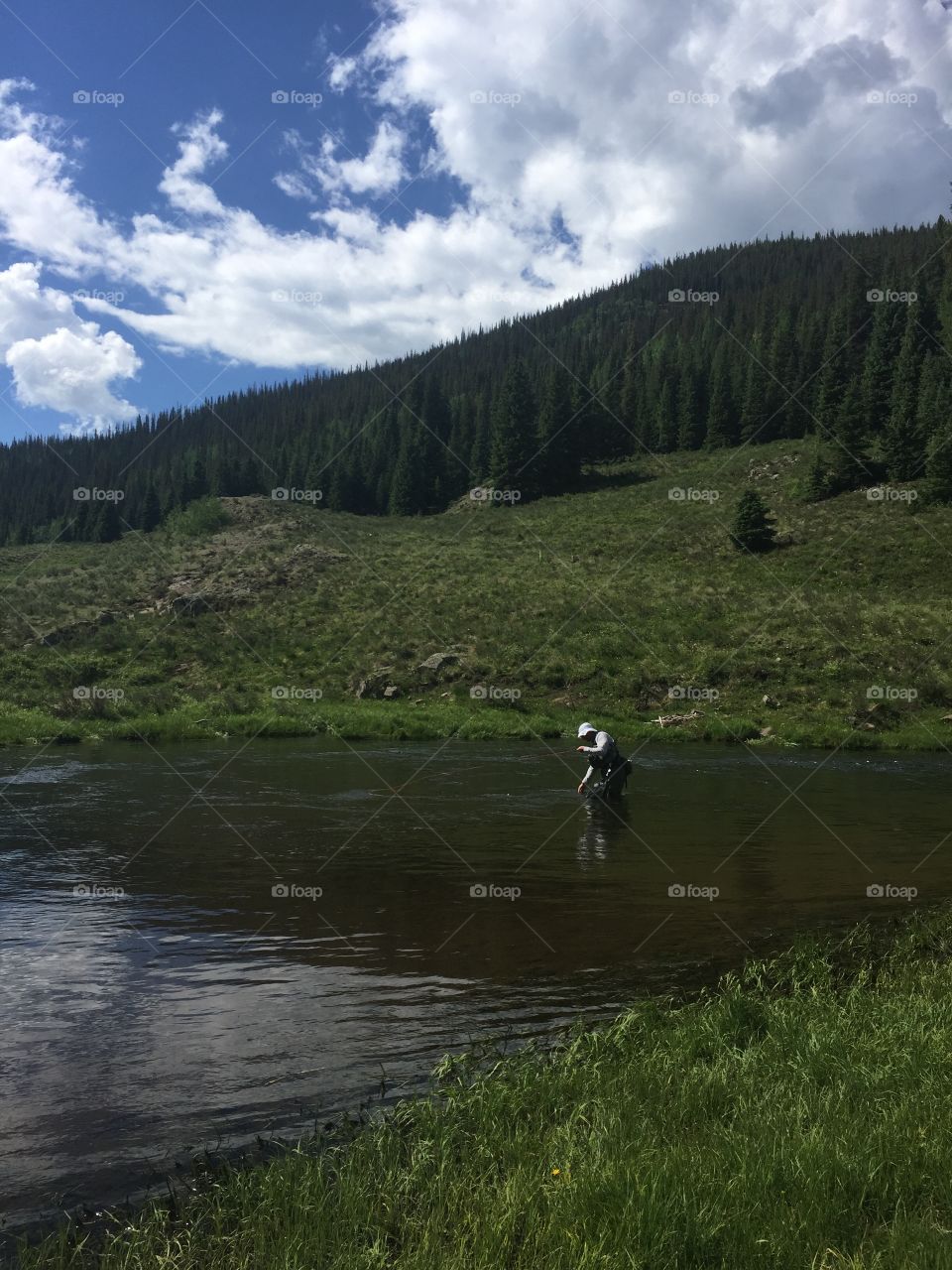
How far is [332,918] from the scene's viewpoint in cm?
1095

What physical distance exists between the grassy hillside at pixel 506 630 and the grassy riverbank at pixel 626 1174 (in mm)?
24799

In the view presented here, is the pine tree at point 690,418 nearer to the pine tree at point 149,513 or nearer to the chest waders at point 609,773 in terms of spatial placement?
the pine tree at point 149,513

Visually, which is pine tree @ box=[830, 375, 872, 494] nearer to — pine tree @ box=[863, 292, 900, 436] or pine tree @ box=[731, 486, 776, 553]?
pine tree @ box=[863, 292, 900, 436]

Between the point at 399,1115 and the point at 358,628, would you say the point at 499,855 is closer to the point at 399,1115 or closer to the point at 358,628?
the point at 399,1115

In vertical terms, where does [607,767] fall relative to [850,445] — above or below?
below

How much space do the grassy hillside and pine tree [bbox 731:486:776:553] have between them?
4.94 ft

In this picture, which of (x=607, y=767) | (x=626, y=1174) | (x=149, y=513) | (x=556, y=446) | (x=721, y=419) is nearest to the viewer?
(x=626, y=1174)

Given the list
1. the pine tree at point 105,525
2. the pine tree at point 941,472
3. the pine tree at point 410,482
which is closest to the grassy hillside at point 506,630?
the pine tree at point 941,472

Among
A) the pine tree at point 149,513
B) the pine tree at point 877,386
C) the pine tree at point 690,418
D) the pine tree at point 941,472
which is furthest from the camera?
the pine tree at point 149,513

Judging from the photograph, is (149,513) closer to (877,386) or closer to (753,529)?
(753,529)

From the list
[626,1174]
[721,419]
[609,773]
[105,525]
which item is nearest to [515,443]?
[721,419]

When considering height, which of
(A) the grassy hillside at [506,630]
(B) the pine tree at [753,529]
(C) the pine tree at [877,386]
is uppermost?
(C) the pine tree at [877,386]

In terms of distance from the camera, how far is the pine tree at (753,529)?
63.1 meters

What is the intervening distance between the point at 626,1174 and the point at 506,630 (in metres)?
39.6
